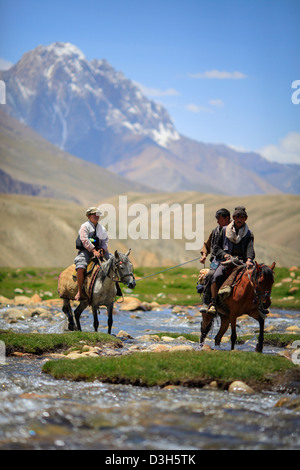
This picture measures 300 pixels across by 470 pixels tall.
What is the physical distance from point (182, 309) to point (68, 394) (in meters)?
20.9

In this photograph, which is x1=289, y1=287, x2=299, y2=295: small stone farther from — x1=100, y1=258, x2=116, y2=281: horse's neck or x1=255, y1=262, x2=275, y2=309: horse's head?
→ x1=255, y1=262, x2=275, y2=309: horse's head

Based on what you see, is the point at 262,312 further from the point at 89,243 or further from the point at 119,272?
the point at 89,243

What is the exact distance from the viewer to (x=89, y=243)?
16.2 m

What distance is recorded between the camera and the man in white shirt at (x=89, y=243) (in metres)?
16.4

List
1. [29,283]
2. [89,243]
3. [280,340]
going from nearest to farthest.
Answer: [89,243] → [280,340] → [29,283]

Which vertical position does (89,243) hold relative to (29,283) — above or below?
above

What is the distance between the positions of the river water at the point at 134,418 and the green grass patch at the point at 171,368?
275 millimetres

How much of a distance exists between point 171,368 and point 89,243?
6003 millimetres

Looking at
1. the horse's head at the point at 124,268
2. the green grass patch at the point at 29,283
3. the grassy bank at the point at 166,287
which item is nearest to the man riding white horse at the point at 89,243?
the horse's head at the point at 124,268

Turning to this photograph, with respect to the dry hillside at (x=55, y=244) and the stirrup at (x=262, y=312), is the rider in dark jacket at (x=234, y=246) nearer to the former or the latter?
the stirrup at (x=262, y=312)

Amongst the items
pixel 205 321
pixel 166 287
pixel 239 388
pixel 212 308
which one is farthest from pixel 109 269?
pixel 166 287

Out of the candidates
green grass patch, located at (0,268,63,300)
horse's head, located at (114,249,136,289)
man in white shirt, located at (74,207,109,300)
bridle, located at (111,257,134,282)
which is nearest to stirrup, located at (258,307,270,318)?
horse's head, located at (114,249,136,289)

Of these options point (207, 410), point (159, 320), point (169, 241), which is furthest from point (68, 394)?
point (169, 241)

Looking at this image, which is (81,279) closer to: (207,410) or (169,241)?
(207,410)
